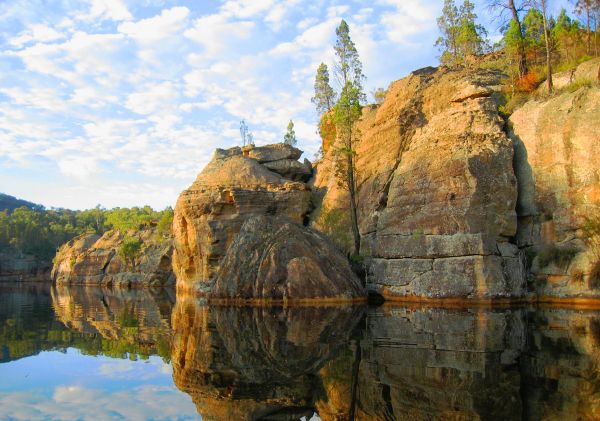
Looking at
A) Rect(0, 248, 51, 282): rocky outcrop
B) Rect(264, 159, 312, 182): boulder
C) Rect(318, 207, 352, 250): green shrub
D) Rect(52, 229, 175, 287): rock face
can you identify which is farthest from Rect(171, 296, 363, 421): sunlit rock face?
Rect(0, 248, 51, 282): rocky outcrop

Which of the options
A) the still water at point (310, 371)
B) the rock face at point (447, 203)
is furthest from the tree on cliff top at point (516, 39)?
the still water at point (310, 371)

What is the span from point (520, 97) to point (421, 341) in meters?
21.7

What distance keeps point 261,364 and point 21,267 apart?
10312 centimetres

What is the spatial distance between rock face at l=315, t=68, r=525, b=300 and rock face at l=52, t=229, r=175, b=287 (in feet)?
127

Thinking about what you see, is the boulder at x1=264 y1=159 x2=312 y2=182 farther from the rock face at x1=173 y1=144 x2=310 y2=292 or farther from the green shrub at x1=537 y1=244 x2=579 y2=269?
the green shrub at x1=537 y1=244 x2=579 y2=269

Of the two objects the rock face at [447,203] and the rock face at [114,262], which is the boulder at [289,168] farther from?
the rock face at [114,262]

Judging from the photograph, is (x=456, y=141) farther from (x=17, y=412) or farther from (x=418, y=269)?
(x=17, y=412)

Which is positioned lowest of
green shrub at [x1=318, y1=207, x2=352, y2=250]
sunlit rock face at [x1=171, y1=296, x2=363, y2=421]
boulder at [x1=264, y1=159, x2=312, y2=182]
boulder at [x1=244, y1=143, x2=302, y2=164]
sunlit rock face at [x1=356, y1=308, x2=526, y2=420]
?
sunlit rock face at [x1=171, y1=296, x2=363, y2=421]

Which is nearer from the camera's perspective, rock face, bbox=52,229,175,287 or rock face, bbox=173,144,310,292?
rock face, bbox=173,144,310,292

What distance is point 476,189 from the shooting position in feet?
86.1

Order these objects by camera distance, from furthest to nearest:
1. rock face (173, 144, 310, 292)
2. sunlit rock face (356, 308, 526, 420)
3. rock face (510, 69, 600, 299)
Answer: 1. rock face (173, 144, 310, 292)
2. rock face (510, 69, 600, 299)
3. sunlit rock face (356, 308, 526, 420)

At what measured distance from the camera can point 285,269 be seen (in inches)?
1064

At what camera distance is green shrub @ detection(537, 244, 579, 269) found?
24312 millimetres

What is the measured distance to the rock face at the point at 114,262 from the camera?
214 ft
